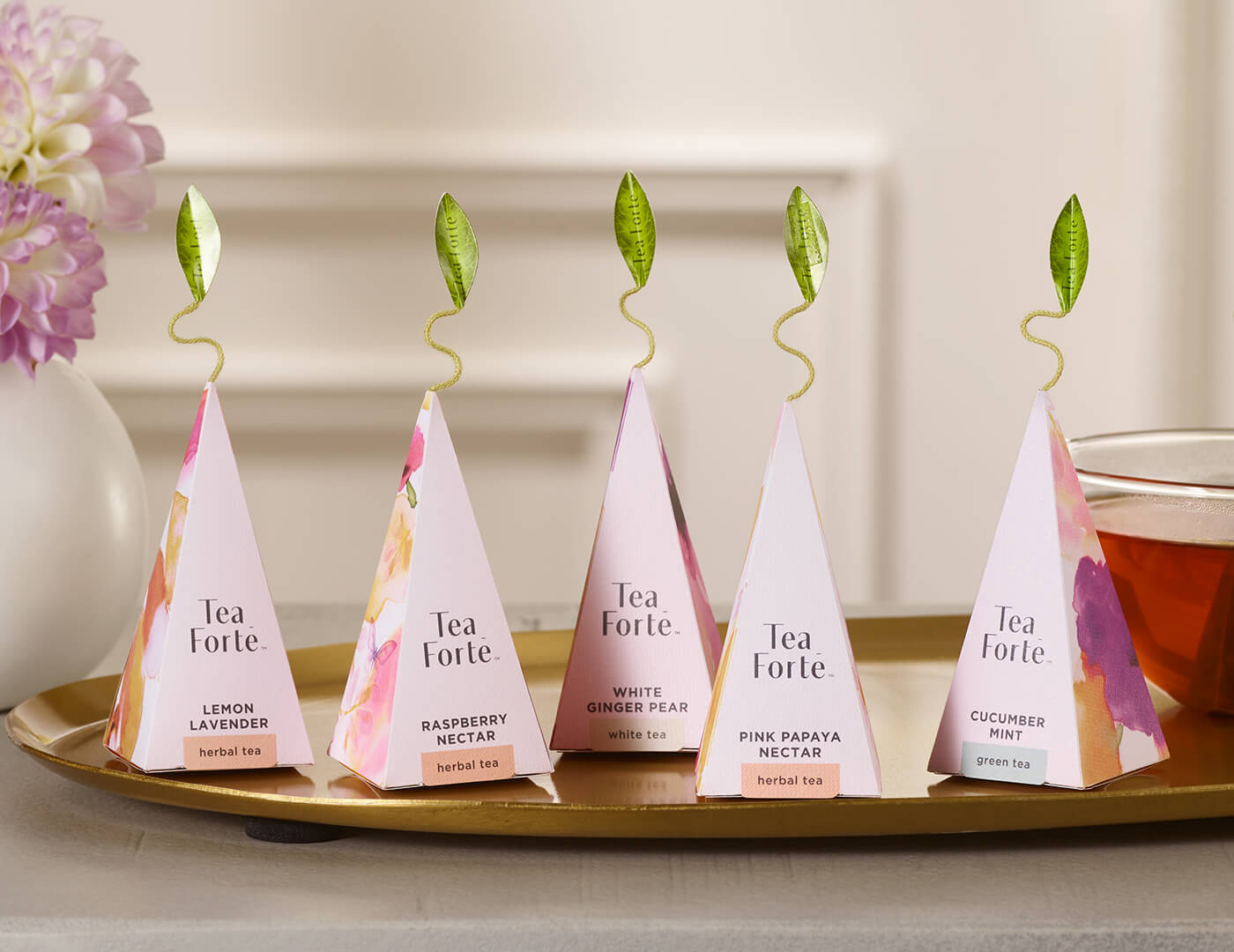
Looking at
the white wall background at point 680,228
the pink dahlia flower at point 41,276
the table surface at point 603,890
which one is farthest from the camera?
the white wall background at point 680,228

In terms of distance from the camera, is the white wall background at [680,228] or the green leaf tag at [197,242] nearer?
the green leaf tag at [197,242]

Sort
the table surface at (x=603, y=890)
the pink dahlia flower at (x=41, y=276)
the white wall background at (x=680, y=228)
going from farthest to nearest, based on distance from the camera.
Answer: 1. the white wall background at (x=680, y=228)
2. the pink dahlia flower at (x=41, y=276)
3. the table surface at (x=603, y=890)

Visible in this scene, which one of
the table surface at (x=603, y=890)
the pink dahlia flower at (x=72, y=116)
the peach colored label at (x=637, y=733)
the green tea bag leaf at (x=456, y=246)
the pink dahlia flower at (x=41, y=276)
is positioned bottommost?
the table surface at (x=603, y=890)

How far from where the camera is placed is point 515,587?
1.20m

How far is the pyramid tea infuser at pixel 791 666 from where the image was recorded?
0.37 meters

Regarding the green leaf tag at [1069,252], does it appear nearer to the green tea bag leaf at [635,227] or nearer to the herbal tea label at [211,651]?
the green tea bag leaf at [635,227]

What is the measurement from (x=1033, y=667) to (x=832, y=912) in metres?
0.10

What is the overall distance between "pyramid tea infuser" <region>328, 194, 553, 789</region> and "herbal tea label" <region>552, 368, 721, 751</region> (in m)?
0.03

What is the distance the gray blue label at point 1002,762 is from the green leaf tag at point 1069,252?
0.43 feet

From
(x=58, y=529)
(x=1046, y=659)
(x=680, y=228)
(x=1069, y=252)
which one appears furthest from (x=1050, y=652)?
(x=680, y=228)

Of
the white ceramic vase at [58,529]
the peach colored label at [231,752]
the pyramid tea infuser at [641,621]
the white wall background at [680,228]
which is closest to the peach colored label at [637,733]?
the pyramid tea infuser at [641,621]

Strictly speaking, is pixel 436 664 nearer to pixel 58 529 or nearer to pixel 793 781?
pixel 793 781

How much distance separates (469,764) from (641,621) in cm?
7

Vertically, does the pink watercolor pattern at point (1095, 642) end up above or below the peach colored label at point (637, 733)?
above
